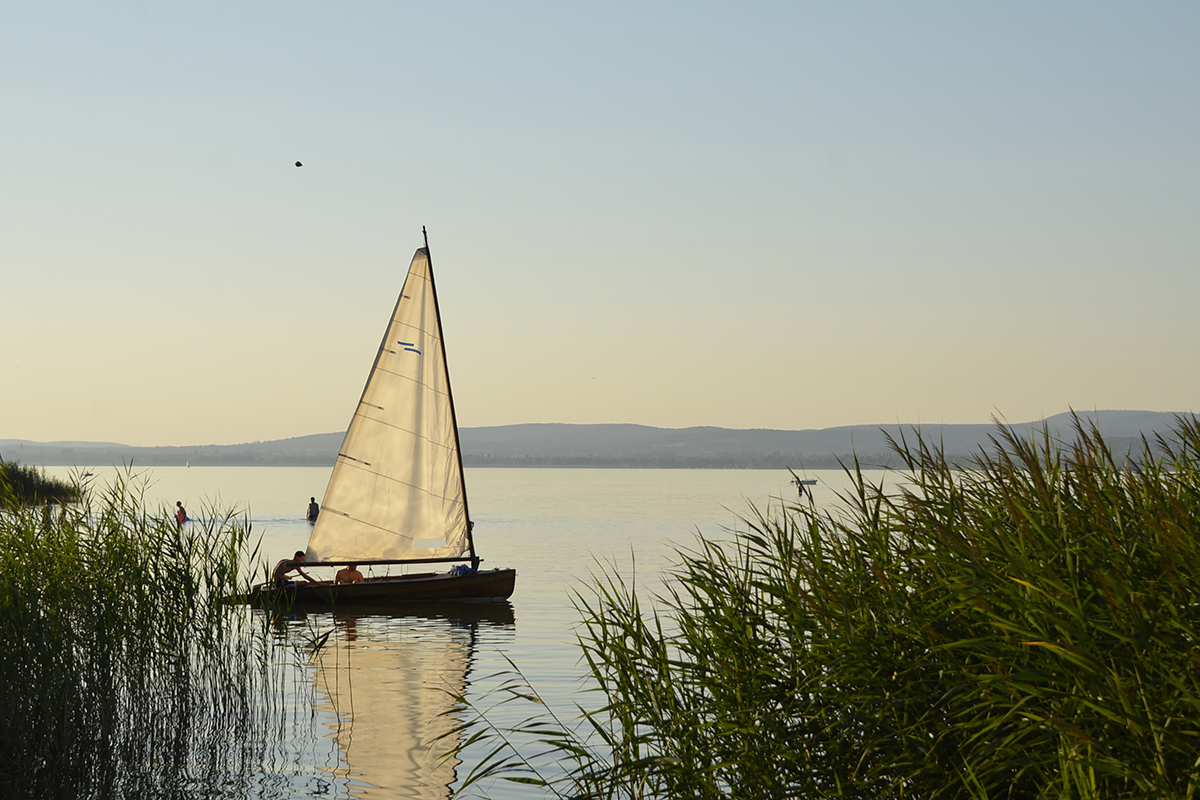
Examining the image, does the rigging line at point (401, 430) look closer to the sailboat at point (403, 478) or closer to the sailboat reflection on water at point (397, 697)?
the sailboat at point (403, 478)

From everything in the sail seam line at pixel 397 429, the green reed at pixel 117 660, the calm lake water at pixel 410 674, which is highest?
the sail seam line at pixel 397 429

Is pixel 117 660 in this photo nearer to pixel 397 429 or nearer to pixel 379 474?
pixel 379 474

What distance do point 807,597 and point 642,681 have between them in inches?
56.4

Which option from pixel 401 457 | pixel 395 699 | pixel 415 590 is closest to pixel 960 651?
pixel 395 699

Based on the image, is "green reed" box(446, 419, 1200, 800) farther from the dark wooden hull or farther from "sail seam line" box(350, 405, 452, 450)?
the dark wooden hull

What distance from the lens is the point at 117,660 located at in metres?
12.7

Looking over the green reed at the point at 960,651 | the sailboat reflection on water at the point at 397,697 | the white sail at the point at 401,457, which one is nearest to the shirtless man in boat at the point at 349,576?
the white sail at the point at 401,457

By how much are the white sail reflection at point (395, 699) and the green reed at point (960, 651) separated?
6725 millimetres

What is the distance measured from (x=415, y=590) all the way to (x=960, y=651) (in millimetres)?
26393

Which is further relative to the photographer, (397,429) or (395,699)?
(397,429)

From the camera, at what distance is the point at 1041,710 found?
6.66m

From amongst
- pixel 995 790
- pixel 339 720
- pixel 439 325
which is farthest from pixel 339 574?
pixel 995 790

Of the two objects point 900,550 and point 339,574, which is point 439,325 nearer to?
point 339,574

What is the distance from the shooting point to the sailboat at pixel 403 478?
32.0 m
